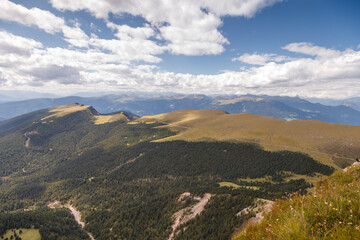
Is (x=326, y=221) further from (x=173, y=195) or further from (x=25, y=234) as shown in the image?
(x=25, y=234)

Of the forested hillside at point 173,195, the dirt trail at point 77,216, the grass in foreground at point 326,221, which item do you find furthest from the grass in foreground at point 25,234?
the grass in foreground at point 326,221

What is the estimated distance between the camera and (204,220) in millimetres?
82188

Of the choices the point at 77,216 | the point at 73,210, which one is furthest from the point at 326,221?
the point at 73,210

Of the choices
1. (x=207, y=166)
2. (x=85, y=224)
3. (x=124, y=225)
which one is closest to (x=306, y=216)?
(x=124, y=225)

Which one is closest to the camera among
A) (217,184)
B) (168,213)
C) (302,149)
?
(168,213)

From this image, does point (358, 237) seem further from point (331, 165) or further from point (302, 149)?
point (302, 149)

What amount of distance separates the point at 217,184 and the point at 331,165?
371 feet

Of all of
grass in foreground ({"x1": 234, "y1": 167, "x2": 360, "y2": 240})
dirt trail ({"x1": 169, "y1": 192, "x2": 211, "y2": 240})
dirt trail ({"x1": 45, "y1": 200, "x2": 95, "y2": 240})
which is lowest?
dirt trail ({"x1": 45, "y1": 200, "x2": 95, "y2": 240})

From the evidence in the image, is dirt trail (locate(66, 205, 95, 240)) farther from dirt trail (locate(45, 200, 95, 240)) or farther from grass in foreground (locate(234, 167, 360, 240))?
grass in foreground (locate(234, 167, 360, 240))

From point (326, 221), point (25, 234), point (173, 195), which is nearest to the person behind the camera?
point (326, 221)

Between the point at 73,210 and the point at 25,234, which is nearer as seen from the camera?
the point at 25,234

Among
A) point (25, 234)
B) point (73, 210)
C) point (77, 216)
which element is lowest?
point (73, 210)

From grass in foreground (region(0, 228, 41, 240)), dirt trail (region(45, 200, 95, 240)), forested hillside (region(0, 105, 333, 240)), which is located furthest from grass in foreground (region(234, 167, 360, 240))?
dirt trail (region(45, 200, 95, 240))

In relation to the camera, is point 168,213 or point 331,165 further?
point 331,165
